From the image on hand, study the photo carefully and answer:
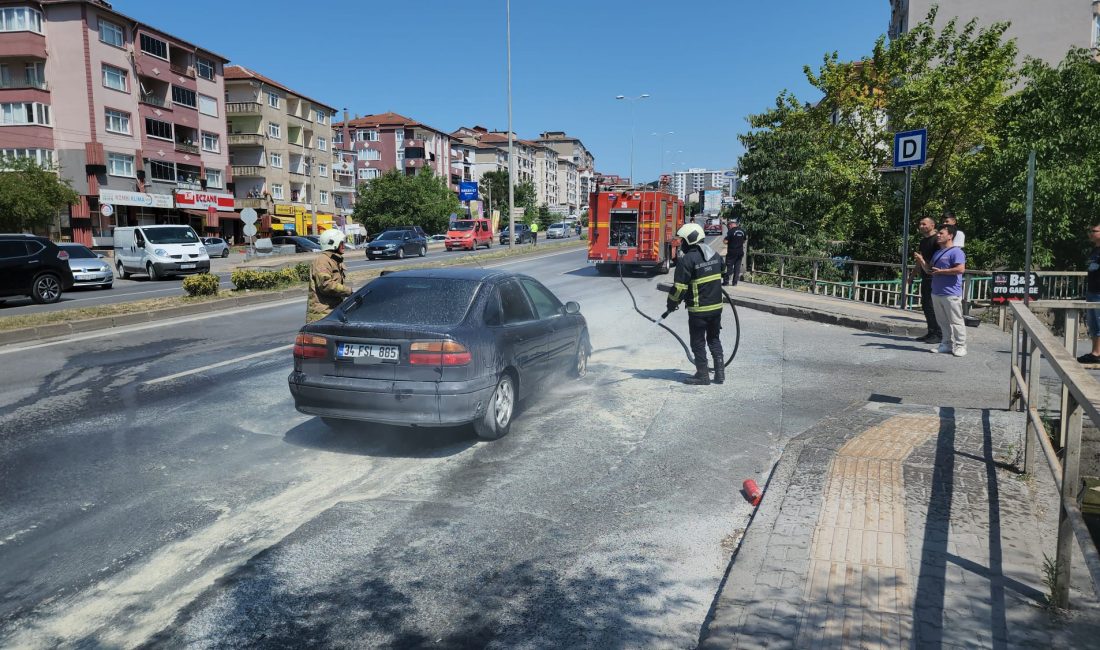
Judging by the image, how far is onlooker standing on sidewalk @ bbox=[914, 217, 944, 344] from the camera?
10.5 m

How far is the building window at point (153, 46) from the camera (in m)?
50.4

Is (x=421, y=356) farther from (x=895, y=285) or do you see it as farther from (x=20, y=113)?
(x=20, y=113)

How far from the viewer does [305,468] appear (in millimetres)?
5340

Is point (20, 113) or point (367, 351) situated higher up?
point (20, 113)

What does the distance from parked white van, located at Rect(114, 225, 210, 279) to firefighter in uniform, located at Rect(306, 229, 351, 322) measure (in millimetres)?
21214

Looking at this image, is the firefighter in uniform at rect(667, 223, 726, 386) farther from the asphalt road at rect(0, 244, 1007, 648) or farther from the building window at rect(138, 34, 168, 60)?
the building window at rect(138, 34, 168, 60)

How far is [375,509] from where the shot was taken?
455cm

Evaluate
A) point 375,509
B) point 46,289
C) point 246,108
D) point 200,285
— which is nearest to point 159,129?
point 246,108

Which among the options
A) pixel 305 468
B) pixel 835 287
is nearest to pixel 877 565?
pixel 305 468

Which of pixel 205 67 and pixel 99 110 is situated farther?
pixel 205 67

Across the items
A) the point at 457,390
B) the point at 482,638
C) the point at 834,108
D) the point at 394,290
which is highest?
the point at 834,108

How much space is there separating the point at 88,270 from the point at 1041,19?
4483 cm

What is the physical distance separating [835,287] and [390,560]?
17.8 metres

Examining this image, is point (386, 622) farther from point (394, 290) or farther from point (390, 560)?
point (394, 290)
